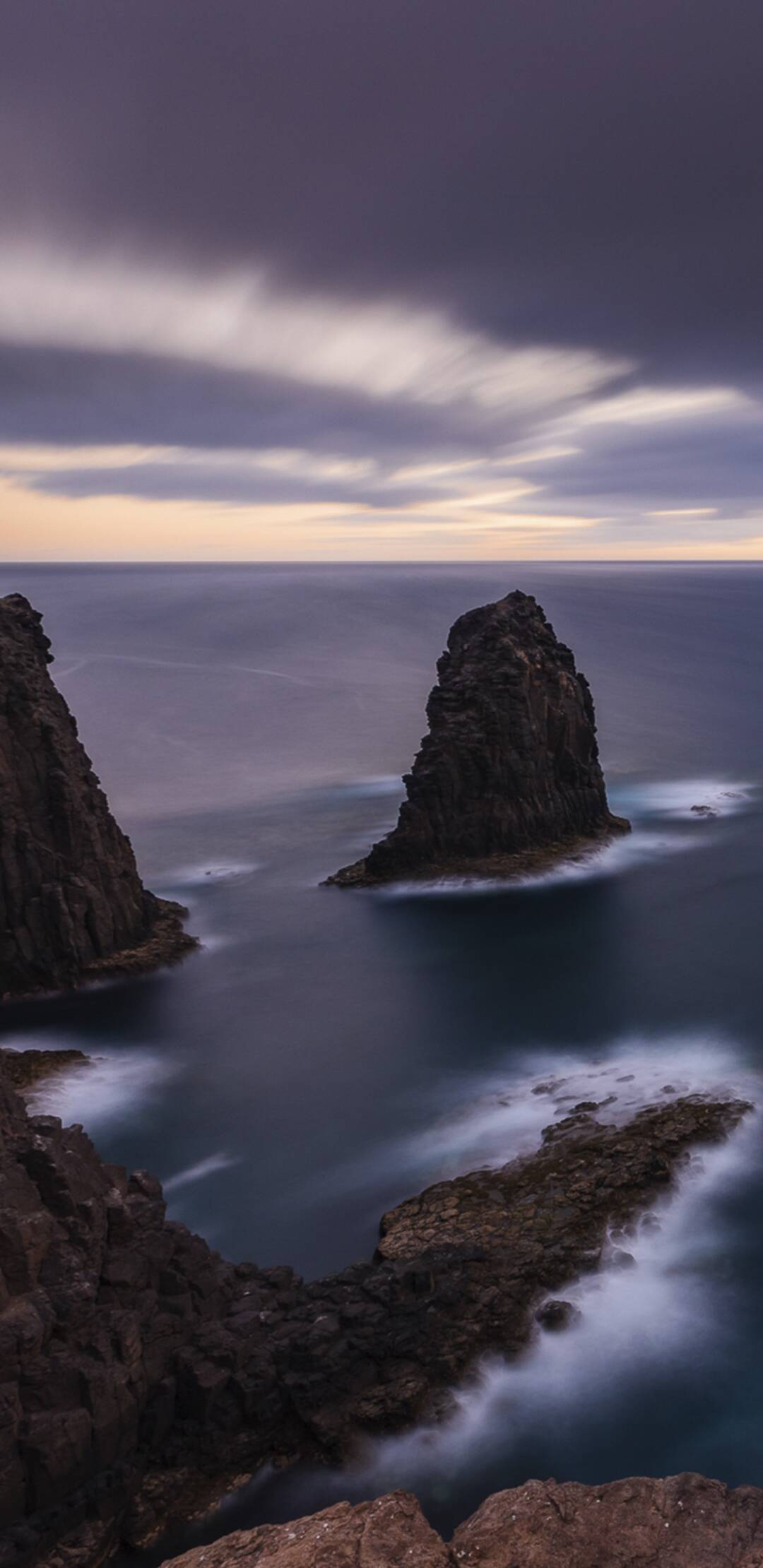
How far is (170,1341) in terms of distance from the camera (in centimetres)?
1866

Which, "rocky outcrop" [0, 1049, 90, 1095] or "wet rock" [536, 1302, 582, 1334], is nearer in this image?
"wet rock" [536, 1302, 582, 1334]

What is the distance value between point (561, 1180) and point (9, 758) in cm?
2541

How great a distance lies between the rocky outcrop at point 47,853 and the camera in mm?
40312

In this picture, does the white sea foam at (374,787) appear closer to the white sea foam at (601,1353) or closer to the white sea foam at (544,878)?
the white sea foam at (544,878)

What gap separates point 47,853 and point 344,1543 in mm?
31675

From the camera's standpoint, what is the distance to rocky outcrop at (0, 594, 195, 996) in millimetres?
40312

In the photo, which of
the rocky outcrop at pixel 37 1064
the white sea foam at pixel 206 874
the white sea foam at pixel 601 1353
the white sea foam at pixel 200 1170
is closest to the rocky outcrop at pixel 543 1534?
the white sea foam at pixel 601 1353

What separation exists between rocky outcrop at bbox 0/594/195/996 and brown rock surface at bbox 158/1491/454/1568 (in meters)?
29.5

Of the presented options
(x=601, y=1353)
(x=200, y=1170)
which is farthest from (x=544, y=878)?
(x=601, y=1353)

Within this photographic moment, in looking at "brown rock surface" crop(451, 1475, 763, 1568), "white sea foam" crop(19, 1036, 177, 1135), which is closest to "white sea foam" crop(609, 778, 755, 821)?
"white sea foam" crop(19, 1036, 177, 1135)

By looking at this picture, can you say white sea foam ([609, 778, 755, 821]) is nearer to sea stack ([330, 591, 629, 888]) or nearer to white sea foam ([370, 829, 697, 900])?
white sea foam ([370, 829, 697, 900])

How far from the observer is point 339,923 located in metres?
49.8

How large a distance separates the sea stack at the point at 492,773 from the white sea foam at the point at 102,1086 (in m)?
20.2

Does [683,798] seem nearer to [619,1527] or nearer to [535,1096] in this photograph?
[535,1096]
